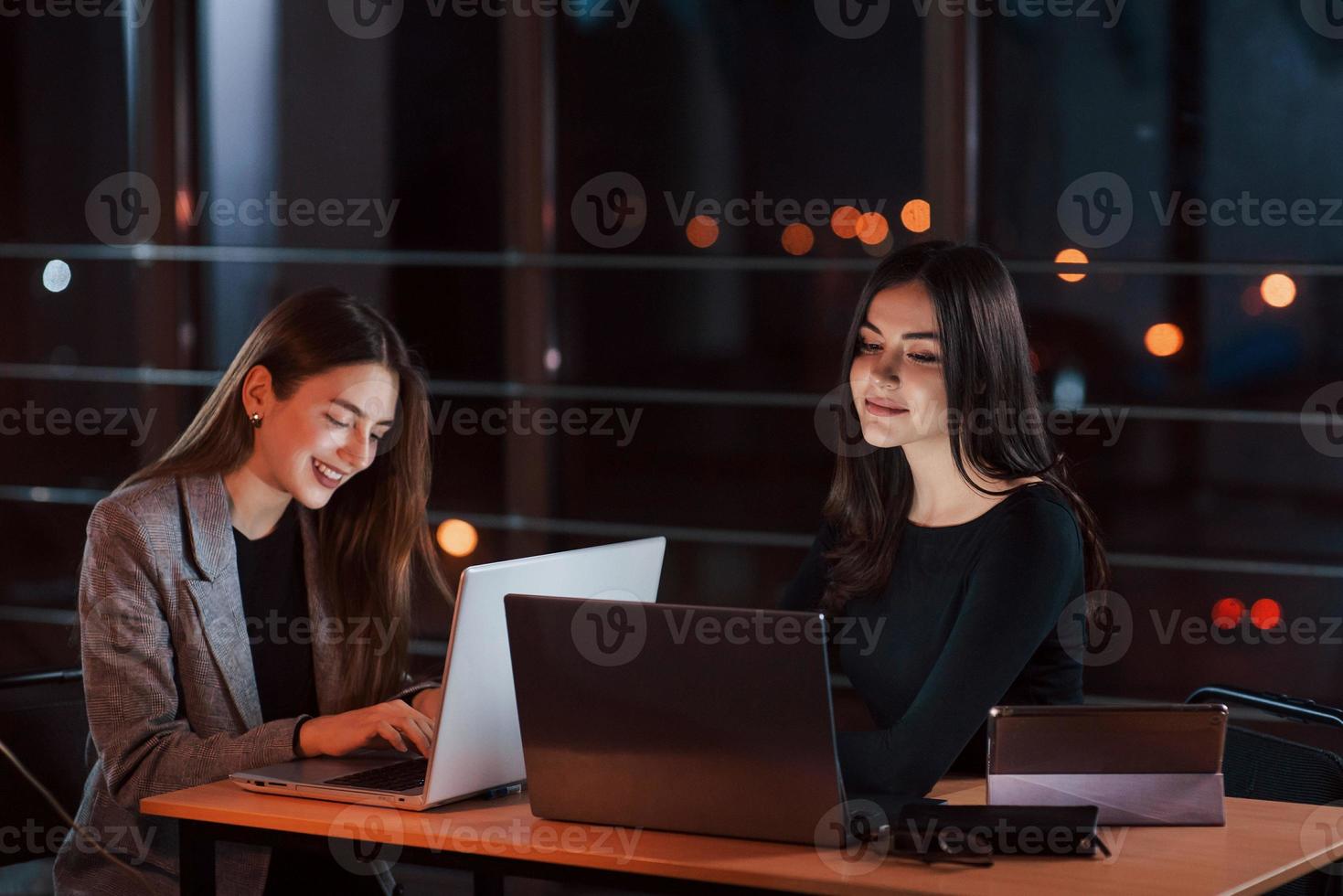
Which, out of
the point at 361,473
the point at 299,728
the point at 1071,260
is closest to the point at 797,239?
the point at 1071,260

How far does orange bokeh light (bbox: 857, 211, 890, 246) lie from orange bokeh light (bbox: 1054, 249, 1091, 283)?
1.44 ft

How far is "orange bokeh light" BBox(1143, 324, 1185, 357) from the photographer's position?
372 centimetres

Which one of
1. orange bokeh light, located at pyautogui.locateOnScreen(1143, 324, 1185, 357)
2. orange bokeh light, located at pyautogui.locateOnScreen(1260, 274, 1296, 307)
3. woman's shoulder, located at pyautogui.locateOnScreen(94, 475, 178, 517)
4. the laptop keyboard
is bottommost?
the laptop keyboard

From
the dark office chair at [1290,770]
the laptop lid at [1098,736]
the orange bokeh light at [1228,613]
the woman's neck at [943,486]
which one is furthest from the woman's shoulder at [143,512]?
the orange bokeh light at [1228,613]

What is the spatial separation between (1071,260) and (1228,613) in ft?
3.05

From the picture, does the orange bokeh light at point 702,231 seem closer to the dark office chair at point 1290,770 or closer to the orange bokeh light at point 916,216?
the orange bokeh light at point 916,216

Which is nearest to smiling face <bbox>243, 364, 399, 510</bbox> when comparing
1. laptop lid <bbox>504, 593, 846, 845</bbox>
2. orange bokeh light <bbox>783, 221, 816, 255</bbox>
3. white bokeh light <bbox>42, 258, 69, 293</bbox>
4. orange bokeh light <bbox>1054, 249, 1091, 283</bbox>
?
laptop lid <bbox>504, 593, 846, 845</bbox>

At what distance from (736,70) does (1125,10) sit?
1.00 meters

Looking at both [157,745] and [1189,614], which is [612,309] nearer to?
[1189,614]

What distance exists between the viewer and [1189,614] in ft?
12.4

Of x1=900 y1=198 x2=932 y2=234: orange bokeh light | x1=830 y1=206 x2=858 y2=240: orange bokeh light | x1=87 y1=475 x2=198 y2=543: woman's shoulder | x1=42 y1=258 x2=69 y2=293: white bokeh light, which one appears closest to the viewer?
x1=87 y1=475 x2=198 y2=543: woman's shoulder

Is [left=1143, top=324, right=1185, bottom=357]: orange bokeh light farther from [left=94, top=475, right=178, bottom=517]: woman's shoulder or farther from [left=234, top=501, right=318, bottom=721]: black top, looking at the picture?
[left=94, top=475, right=178, bottom=517]: woman's shoulder

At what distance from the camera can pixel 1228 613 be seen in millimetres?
3736

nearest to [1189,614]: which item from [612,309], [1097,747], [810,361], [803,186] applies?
[810,361]
